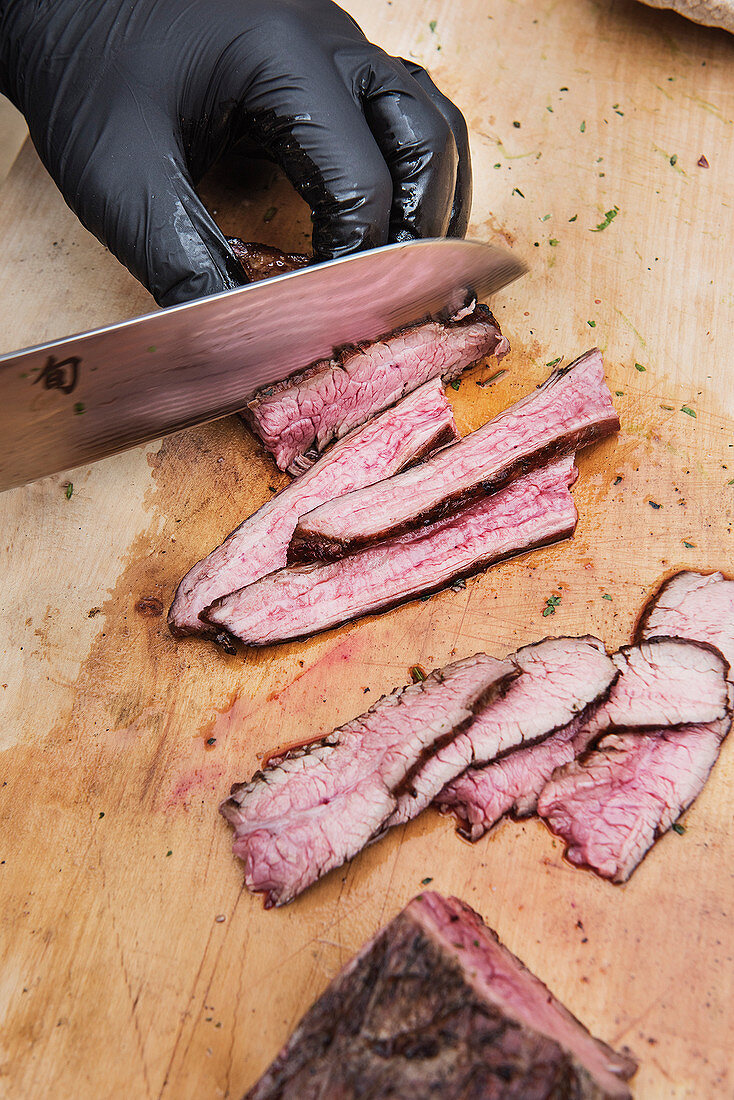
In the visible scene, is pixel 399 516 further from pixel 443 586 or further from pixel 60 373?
pixel 60 373

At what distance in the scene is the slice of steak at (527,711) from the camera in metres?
2.42

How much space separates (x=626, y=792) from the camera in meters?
2.45

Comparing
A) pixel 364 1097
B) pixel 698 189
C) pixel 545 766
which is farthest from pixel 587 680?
pixel 698 189

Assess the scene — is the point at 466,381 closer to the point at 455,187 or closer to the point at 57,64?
the point at 455,187

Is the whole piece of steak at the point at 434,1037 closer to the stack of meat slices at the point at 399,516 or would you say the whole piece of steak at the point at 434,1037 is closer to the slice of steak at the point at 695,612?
the stack of meat slices at the point at 399,516

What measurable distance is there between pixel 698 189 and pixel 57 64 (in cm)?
281

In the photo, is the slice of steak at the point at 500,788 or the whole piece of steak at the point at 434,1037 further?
the slice of steak at the point at 500,788

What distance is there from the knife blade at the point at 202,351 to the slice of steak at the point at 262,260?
0.50 meters

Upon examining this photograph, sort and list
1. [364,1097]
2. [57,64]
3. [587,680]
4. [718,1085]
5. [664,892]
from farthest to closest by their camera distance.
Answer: [57,64], [587,680], [664,892], [718,1085], [364,1097]

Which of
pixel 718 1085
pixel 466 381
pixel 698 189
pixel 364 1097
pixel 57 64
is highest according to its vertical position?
pixel 57 64

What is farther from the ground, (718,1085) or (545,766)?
(545,766)

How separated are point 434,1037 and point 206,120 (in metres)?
3.21

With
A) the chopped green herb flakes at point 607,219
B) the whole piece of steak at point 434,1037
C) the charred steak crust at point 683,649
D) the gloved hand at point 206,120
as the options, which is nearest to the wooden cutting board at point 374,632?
the chopped green herb flakes at point 607,219

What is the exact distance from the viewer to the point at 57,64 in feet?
9.77
